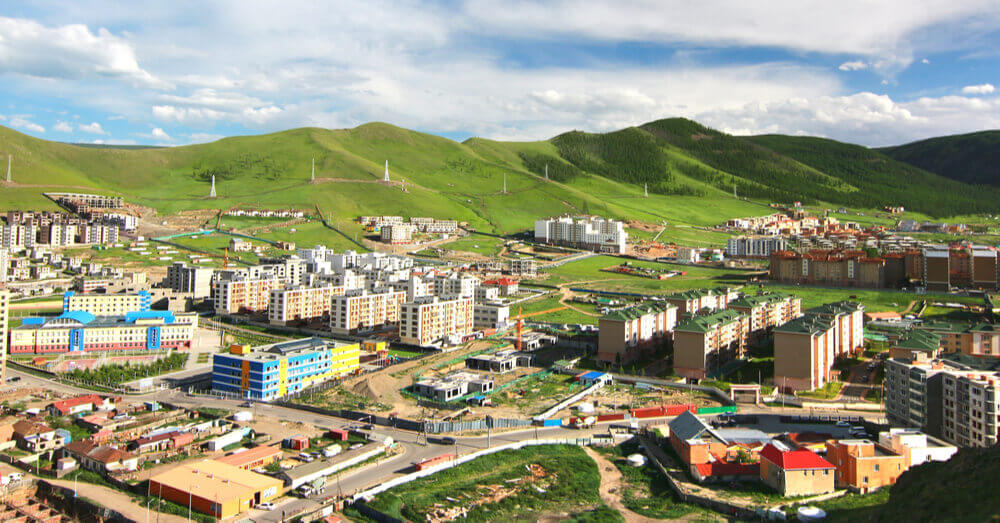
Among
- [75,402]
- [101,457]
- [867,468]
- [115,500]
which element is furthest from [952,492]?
[75,402]

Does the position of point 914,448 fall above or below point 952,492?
below

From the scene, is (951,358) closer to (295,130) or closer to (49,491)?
(49,491)

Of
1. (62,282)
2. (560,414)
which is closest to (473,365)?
(560,414)

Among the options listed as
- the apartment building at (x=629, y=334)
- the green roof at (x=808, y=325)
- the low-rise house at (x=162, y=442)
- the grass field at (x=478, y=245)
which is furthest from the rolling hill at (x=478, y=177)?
the low-rise house at (x=162, y=442)

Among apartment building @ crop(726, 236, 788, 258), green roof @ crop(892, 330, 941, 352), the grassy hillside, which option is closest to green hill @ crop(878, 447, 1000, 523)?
green roof @ crop(892, 330, 941, 352)

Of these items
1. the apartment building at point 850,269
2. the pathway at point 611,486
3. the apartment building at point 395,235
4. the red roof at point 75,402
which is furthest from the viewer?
the apartment building at point 395,235

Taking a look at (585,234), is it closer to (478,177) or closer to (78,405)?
(478,177)

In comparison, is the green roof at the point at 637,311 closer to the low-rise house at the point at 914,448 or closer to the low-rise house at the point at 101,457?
the low-rise house at the point at 914,448
